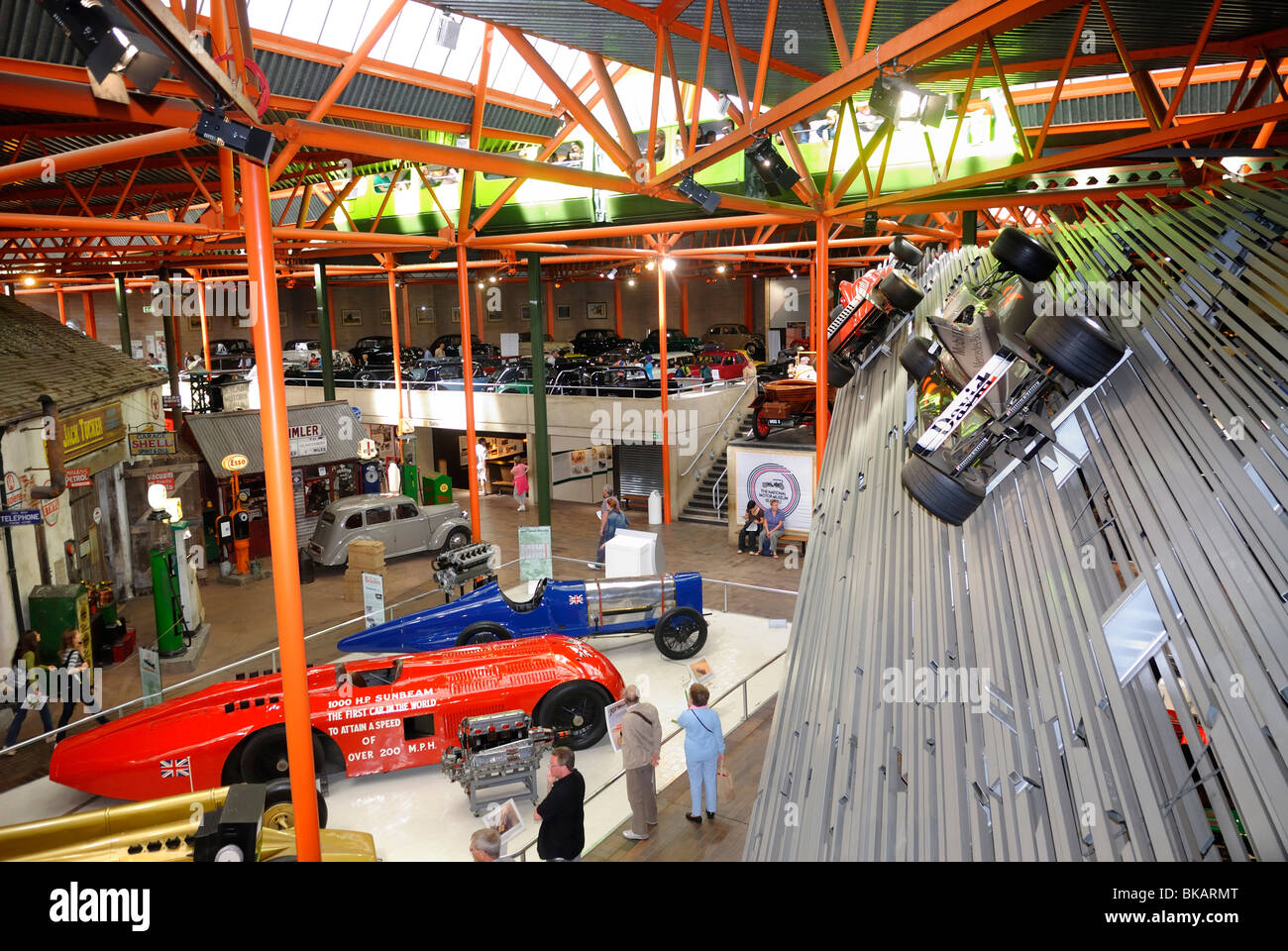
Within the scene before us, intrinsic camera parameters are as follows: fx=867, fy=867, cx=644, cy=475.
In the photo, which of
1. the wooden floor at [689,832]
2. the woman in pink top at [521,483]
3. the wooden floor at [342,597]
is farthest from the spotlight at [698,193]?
the woman in pink top at [521,483]

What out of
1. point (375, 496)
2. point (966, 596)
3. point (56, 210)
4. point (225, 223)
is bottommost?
point (375, 496)

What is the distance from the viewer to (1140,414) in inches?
159

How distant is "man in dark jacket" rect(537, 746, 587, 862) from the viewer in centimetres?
666

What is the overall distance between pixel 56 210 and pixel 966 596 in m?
22.1

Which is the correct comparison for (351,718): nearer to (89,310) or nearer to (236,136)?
(236,136)

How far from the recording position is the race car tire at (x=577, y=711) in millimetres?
9266

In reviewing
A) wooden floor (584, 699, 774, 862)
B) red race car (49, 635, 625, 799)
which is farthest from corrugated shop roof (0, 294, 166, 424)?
wooden floor (584, 699, 774, 862)

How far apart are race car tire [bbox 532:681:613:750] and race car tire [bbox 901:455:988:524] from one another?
17.5 feet

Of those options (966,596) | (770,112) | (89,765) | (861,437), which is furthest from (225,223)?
(966,596)

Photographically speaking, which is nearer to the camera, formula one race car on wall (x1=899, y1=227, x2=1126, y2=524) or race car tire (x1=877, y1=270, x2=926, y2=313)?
formula one race car on wall (x1=899, y1=227, x2=1126, y2=524)

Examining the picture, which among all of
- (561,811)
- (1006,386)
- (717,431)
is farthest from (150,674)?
(717,431)

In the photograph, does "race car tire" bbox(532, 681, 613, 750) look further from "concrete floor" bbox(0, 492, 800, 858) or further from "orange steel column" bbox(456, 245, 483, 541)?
"orange steel column" bbox(456, 245, 483, 541)
